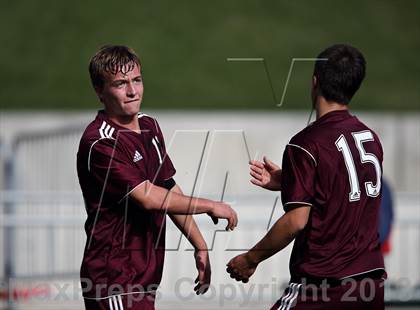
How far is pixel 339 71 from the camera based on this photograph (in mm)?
4805

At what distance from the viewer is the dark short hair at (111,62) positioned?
5051 millimetres

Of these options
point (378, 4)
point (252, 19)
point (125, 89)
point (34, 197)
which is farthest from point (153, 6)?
point (125, 89)

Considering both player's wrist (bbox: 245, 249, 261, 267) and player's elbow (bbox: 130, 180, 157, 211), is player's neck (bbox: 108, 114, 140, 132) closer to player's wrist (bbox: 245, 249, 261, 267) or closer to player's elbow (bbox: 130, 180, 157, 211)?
player's elbow (bbox: 130, 180, 157, 211)

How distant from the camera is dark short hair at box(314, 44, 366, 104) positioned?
15.8ft

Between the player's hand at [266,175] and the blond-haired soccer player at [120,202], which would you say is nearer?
the blond-haired soccer player at [120,202]

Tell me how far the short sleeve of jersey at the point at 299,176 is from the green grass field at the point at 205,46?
11617 millimetres

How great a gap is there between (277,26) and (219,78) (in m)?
2.10

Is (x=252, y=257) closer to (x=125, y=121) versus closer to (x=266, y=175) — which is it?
(x=266, y=175)

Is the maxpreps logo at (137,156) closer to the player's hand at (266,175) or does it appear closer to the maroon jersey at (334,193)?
the player's hand at (266,175)

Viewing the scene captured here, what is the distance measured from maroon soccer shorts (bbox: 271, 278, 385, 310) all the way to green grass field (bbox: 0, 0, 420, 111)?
11.5 m

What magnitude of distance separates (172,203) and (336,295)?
39.0 inches

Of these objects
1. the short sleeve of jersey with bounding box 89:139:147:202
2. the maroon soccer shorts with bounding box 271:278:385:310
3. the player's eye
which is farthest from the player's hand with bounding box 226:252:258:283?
the player's eye

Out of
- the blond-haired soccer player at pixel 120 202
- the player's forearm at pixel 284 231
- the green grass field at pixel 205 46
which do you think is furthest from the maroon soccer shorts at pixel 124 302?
the green grass field at pixel 205 46

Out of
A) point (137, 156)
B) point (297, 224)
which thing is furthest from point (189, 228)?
point (297, 224)
